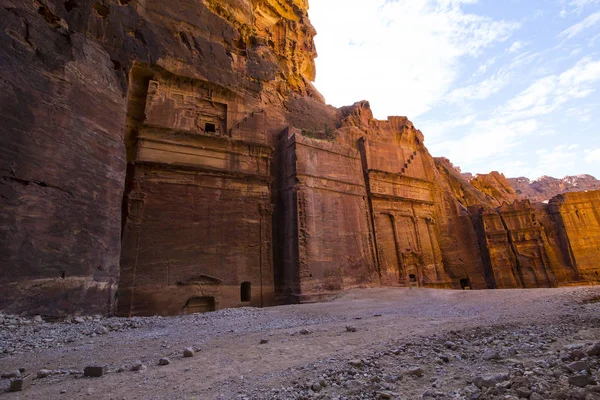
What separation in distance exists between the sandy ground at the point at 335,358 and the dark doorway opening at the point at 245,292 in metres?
5.26

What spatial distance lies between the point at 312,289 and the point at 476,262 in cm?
1268

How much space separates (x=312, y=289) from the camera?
42.0ft

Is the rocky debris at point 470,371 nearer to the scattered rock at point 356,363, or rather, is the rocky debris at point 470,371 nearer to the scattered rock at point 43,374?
the scattered rock at point 356,363

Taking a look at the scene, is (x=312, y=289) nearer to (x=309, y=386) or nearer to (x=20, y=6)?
(x=309, y=386)

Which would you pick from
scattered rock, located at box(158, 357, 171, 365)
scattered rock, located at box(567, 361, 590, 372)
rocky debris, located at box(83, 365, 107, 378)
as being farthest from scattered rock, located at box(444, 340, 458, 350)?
rocky debris, located at box(83, 365, 107, 378)

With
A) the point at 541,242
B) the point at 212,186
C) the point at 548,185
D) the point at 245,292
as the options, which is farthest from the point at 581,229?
the point at 548,185

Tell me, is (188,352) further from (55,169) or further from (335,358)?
(55,169)

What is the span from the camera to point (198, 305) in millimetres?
11375

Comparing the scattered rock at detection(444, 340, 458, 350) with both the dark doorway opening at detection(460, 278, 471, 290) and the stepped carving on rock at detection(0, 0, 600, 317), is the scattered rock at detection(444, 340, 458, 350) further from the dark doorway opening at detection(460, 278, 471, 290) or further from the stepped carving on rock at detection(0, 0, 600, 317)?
the dark doorway opening at detection(460, 278, 471, 290)

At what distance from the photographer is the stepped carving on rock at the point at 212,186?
7.50 m

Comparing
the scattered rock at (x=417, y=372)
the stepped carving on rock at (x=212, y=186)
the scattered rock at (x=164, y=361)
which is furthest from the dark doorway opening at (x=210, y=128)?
the scattered rock at (x=417, y=372)

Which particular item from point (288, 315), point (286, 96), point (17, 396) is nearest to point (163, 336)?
point (17, 396)

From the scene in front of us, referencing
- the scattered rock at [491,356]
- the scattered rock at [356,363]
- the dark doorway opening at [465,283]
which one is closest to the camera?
the scattered rock at [491,356]

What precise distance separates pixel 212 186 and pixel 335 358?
9.87m
